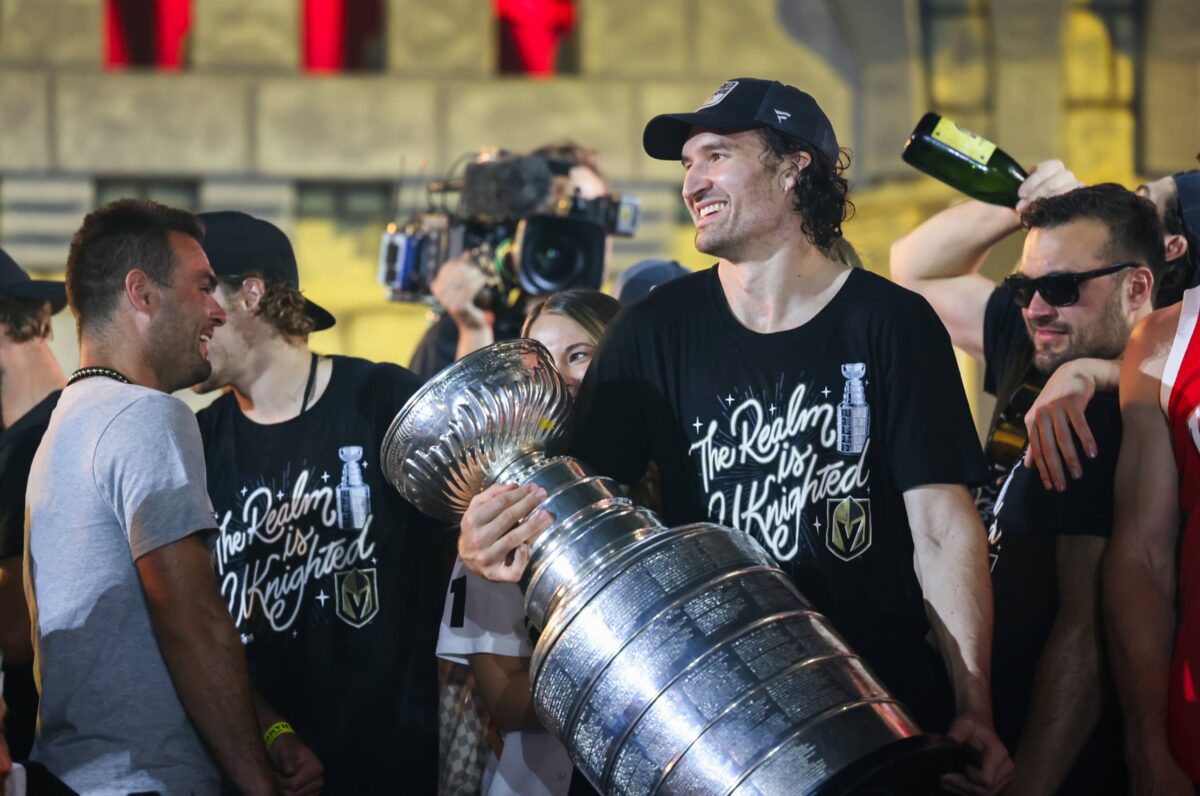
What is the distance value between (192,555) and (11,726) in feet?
3.66

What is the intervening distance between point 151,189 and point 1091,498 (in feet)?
29.2

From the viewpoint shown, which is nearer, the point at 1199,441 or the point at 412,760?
the point at 1199,441

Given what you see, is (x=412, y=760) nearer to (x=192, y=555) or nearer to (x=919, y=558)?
(x=192, y=555)

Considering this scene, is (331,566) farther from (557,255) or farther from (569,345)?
(557,255)

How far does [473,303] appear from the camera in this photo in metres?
4.60

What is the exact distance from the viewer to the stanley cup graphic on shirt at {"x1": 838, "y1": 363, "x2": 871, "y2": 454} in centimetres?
253

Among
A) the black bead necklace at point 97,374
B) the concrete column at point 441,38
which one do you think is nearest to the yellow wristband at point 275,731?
the black bead necklace at point 97,374

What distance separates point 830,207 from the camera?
8.95ft

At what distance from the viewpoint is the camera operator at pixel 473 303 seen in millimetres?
4512

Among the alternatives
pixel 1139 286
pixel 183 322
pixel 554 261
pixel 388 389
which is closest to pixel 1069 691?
pixel 1139 286

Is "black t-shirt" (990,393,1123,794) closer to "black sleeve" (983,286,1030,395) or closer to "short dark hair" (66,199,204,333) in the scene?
"black sleeve" (983,286,1030,395)

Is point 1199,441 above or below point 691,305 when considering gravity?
below

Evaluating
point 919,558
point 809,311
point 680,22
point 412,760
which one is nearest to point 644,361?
point 809,311

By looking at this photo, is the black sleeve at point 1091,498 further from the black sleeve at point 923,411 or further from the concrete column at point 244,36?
the concrete column at point 244,36
